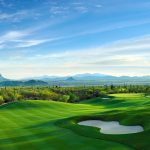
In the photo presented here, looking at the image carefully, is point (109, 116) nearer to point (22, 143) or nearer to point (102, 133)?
point (102, 133)

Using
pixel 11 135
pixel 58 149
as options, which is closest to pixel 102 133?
pixel 58 149

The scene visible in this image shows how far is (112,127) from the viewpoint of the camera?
31.2 meters

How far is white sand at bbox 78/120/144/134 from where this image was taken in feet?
92.2

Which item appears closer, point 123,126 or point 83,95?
point 123,126

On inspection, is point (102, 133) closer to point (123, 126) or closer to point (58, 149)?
point (123, 126)

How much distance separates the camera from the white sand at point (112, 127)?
28.1 meters

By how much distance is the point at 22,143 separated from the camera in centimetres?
2645

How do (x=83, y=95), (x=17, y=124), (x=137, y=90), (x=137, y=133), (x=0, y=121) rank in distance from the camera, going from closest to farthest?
1. (x=137, y=133)
2. (x=17, y=124)
3. (x=0, y=121)
4. (x=83, y=95)
5. (x=137, y=90)

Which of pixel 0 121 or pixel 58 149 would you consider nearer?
pixel 58 149

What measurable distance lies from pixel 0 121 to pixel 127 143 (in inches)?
953

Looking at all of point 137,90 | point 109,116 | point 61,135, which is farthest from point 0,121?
point 137,90

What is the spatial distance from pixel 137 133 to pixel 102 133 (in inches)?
144

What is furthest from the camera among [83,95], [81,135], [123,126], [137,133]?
[83,95]

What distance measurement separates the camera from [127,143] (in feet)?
77.4
